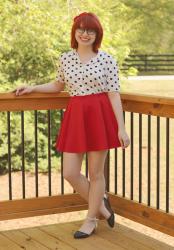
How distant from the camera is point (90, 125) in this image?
4422 millimetres

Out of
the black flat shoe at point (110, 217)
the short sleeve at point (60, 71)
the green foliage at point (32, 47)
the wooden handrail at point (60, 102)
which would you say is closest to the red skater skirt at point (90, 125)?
the short sleeve at point (60, 71)

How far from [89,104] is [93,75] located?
189 mm

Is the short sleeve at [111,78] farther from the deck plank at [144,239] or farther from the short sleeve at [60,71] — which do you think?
the deck plank at [144,239]

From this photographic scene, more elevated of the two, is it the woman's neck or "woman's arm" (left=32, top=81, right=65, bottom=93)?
the woman's neck

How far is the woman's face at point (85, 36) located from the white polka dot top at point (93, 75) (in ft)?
0.37

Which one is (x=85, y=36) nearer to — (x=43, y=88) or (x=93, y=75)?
(x=93, y=75)

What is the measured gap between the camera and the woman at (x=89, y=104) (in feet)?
14.3

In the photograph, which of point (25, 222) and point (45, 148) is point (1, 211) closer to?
point (25, 222)

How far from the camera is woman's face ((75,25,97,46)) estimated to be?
171 inches

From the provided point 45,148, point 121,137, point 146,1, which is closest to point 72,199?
point 121,137

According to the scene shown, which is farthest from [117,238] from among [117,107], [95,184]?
[117,107]

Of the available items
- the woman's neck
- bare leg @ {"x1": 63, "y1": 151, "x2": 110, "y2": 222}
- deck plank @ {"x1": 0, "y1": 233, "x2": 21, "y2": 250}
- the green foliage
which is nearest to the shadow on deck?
deck plank @ {"x1": 0, "y1": 233, "x2": 21, "y2": 250}

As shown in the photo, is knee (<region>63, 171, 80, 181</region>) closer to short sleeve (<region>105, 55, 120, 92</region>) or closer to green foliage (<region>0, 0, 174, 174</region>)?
short sleeve (<region>105, 55, 120, 92</region>)

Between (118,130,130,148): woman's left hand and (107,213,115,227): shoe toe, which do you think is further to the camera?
(107,213,115,227): shoe toe
